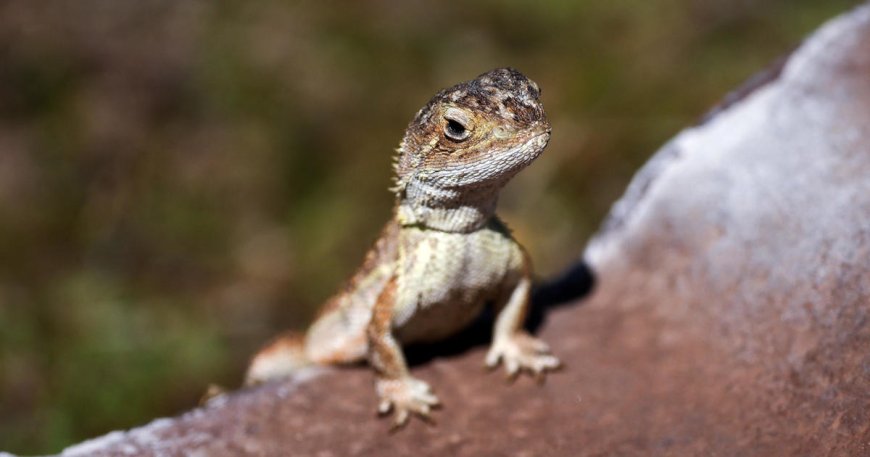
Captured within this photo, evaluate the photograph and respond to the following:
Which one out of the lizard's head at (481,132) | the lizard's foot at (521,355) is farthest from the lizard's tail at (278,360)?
the lizard's head at (481,132)

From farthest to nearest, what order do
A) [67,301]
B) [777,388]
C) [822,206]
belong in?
1. [67,301]
2. [822,206]
3. [777,388]

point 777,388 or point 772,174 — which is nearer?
point 777,388

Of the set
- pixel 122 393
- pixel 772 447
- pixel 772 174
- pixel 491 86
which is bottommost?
pixel 772 447

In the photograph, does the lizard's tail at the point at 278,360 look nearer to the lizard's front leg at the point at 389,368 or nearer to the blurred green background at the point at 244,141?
the lizard's front leg at the point at 389,368

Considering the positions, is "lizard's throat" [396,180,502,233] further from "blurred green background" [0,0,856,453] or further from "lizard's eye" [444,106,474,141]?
"blurred green background" [0,0,856,453]

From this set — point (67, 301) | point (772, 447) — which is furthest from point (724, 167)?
point (67, 301)

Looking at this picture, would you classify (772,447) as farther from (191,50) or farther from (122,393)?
(191,50)
